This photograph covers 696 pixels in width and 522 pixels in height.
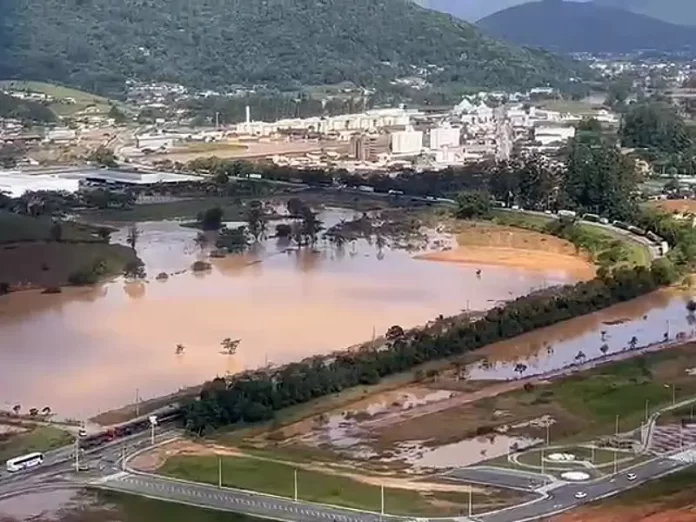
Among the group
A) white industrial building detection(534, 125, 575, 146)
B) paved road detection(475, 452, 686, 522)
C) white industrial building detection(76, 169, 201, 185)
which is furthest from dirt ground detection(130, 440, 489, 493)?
white industrial building detection(534, 125, 575, 146)

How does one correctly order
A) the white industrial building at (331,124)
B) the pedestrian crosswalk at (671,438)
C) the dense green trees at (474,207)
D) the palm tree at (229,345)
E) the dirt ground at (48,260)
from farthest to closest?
1. the white industrial building at (331,124)
2. the dense green trees at (474,207)
3. the dirt ground at (48,260)
4. the palm tree at (229,345)
5. the pedestrian crosswalk at (671,438)

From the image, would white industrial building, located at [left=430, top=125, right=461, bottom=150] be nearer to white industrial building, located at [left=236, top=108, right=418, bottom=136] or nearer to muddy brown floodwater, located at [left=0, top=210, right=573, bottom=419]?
white industrial building, located at [left=236, top=108, right=418, bottom=136]

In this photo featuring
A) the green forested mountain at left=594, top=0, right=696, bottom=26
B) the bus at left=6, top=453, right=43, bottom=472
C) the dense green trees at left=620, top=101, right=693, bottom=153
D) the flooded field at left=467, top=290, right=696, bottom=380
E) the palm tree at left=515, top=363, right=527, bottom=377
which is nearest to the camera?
the bus at left=6, top=453, right=43, bottom=472

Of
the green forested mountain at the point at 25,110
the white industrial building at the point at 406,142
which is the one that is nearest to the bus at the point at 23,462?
the white industrial building at the point at 406,142

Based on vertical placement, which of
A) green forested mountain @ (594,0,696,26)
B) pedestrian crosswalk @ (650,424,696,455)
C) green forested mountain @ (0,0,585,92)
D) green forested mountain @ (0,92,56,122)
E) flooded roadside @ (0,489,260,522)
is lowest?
flooded roadside @ (0,489,260,522)

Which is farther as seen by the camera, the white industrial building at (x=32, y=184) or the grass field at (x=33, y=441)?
the white industrial building at (x=32, y=184)

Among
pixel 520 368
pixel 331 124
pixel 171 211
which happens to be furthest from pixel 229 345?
pixel 331 124

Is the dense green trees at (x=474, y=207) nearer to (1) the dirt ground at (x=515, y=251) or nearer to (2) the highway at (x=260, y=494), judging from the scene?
(1) the dirt ground at (x=515, y=251)
